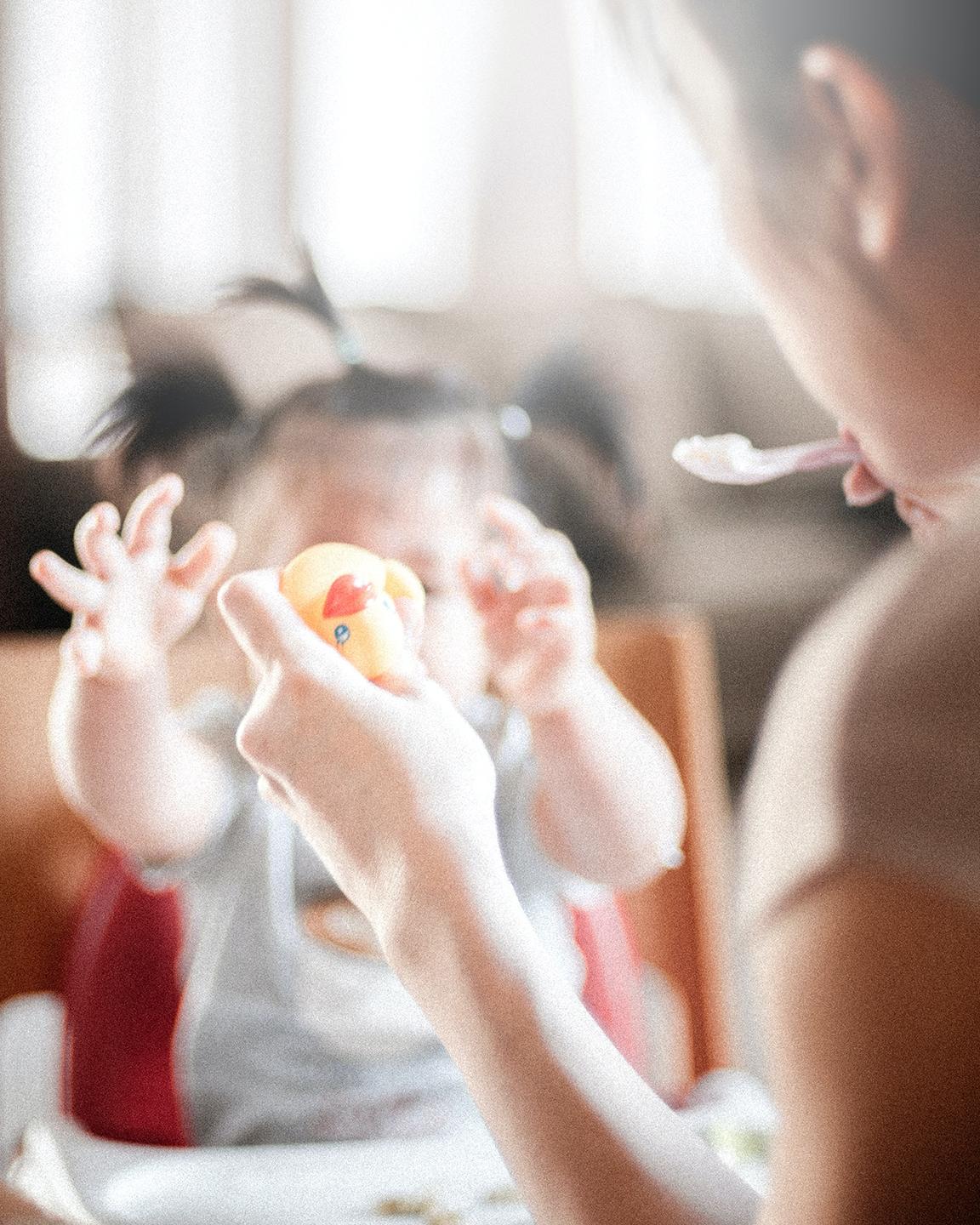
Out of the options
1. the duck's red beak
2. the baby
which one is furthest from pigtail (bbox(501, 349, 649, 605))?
the duck's red beak

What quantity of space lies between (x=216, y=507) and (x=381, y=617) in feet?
0.41

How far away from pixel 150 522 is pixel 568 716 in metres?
0.11

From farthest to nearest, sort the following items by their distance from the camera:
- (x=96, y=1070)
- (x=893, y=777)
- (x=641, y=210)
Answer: (x=96, y=1070), (x=641, y=210), (x=893, y=777)

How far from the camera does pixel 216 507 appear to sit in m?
0.34

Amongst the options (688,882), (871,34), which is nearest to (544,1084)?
(871,34)

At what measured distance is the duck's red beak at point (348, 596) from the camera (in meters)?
0.23

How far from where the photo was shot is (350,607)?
226 millimetres

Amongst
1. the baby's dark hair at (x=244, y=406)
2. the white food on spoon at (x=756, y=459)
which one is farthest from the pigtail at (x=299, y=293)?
the white food on spoon at (x=756, y=459)

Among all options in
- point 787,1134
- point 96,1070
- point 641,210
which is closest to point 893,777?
point 787,1134

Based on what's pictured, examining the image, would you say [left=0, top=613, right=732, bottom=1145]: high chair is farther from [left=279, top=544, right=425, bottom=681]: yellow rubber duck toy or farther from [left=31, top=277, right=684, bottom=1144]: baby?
[left=279, top=544, right=425, bottom=681]: yellow rubber duck toy

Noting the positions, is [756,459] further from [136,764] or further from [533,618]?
[136,764]

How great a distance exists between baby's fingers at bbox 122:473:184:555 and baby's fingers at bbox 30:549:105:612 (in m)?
0.01

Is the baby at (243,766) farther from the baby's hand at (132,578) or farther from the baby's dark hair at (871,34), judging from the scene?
the baby's dark hair at (871,34)

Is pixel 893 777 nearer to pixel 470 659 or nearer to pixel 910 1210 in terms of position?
pixel 910 1210
